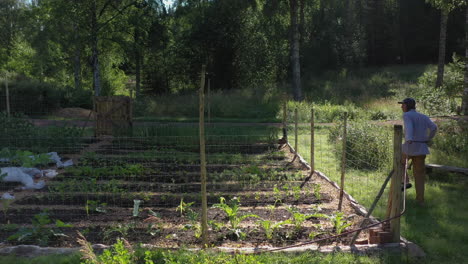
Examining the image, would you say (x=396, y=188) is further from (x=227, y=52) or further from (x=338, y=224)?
(x=227, y=52)

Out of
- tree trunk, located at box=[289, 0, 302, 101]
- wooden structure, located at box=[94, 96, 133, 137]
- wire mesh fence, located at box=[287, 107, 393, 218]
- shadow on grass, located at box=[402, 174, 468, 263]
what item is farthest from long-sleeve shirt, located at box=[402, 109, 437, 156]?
tree trunk, located at box=[289, 0, 302, 101]

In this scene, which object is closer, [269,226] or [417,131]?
[269,226]

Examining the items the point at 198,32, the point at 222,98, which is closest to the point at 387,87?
the point at 222,98

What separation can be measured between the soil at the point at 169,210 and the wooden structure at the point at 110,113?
17.2 feet

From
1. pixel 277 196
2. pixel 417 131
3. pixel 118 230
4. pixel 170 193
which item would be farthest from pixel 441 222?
pixel 118 230

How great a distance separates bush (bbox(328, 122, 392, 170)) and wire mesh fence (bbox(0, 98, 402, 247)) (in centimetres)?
4

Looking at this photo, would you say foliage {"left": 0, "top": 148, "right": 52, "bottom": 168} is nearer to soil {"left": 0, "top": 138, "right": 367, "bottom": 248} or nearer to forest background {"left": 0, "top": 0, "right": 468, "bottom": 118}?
soil {"left": 0, "top": 138, "right": 367, "bottom": 248}

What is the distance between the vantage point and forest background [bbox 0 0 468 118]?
21469 millimetres

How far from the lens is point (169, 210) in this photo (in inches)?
227

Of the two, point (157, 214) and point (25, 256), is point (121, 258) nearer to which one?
point (25, 256)

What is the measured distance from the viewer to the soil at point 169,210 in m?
4.73

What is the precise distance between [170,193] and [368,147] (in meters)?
4.52

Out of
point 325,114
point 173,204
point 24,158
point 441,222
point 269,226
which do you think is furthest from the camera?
point 325,114

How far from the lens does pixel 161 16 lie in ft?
96.4
